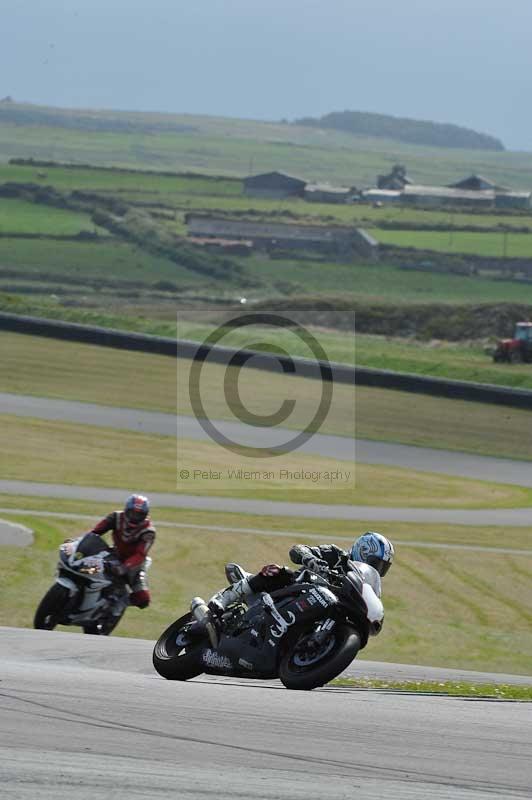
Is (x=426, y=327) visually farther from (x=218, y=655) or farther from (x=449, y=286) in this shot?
(x=218, y=655)

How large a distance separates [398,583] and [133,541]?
8324mm

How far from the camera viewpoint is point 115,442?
3475 centimetres

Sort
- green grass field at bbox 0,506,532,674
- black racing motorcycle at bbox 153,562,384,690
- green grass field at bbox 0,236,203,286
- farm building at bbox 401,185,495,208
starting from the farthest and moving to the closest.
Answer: farm building at bbox 401,185,495,208 < green grass field at bbox 0,236,203,286 < green grass field at bbox 0,506,532,674 < black racing motorcycle at bbox 153,562,384,690

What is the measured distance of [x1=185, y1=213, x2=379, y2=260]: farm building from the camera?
349ft

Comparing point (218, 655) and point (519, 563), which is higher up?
point (218, 655)

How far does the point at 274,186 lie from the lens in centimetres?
15900

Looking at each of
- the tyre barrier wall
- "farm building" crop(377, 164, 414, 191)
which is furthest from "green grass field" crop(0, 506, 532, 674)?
"farm building" crop(377, 164, 414, 191)

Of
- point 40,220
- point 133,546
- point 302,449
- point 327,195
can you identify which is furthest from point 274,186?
point 133,546

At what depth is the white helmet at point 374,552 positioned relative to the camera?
10.9 m

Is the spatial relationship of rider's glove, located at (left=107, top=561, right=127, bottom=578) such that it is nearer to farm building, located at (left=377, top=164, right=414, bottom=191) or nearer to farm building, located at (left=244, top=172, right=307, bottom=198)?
farm building, located at (left=244, top=172, right=307, bottom=198)

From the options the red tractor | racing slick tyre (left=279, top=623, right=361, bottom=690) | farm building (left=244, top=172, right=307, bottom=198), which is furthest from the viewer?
farm building (left=244, top=172, right=307, bottom=198)

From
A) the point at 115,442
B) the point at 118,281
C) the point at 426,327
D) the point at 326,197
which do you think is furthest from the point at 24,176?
the point at 115,442

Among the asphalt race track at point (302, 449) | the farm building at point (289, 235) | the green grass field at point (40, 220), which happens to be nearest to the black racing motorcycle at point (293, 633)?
the asphalt race track at point (302, 449)

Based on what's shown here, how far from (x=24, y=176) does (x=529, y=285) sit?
69.6 metres
